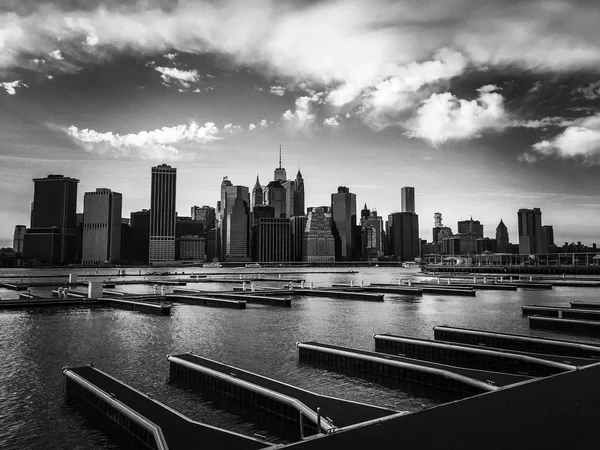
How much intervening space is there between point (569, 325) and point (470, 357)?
15628 mm

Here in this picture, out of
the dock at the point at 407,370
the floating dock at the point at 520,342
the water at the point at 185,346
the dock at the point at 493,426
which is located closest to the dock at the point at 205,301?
the water at the point at 185,346

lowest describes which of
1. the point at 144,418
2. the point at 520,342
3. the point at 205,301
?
the point at 205,301

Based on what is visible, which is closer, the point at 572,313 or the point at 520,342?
the point at 520,342

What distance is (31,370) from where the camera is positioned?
21297 millimetres

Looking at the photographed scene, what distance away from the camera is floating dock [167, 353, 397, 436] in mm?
12609

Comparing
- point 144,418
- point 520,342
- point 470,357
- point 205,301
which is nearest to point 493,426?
point 144,418

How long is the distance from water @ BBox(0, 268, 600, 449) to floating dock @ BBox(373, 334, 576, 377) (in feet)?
7.08

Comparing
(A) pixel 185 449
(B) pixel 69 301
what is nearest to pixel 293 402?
(A) pixel 185 449

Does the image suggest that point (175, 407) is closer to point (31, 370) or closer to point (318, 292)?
point (31, 370)

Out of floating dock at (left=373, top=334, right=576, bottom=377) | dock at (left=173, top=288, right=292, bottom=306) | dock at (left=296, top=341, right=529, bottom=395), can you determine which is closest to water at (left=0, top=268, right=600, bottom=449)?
dock at (left=296, top=341, right=529, bottom=395)

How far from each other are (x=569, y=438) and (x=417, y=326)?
2876 centimetres

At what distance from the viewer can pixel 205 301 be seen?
53.3 m

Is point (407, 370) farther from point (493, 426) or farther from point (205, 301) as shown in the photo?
point (205, 301)

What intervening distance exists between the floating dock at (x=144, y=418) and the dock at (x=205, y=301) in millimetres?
31027
